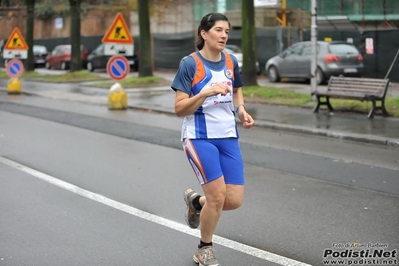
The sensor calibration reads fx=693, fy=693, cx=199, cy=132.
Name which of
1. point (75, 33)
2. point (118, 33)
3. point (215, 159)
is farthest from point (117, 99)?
point (75, 33)

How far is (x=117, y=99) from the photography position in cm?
1744


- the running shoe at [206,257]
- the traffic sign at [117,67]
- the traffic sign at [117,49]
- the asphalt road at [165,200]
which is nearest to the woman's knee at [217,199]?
the running shoe at [206,257]

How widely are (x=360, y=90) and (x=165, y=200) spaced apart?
867 cm

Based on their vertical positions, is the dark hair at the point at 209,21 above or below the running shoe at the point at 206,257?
above

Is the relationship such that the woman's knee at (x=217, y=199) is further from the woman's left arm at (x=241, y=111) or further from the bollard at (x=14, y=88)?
the bollard at (x=14, y=88)

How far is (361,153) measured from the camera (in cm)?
1097

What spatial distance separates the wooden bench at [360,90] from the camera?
14.5 metres

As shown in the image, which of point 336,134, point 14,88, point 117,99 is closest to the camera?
point 336,134

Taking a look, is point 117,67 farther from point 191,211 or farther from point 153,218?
point 191,211

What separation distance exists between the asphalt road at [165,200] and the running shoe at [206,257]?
244mm

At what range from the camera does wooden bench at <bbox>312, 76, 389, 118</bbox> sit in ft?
47.7

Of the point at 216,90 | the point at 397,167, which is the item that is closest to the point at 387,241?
the point at 216,90

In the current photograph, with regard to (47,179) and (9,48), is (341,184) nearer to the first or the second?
(47,179)

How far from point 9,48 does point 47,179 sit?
52.7ft
